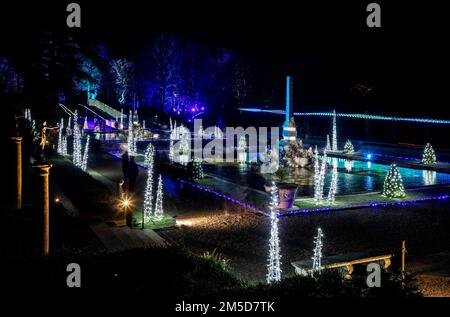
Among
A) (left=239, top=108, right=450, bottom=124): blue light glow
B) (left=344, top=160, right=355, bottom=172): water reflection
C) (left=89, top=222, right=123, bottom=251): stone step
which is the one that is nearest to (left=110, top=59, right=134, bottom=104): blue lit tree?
(left=239, top=108, right=450, bottom=124): blue light glow

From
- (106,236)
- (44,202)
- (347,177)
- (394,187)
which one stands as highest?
(44,202)

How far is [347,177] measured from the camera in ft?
66.7

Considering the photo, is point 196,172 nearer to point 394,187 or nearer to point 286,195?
point 286,195

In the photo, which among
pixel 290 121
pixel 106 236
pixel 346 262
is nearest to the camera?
pixel 346 262

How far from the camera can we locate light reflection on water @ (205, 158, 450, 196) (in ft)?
58.2

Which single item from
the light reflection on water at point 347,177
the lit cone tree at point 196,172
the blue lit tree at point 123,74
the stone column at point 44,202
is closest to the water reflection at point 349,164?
the light reflection on water at point 347,177

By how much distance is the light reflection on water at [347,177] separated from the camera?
17734 millimetres

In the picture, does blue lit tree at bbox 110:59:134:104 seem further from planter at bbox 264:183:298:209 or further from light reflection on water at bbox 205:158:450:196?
planter at bbox 264:183:298:209

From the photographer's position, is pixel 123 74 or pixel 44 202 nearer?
pixel 44 202

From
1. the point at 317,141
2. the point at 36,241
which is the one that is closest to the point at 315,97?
the point at 317,141

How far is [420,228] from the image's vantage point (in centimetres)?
1149

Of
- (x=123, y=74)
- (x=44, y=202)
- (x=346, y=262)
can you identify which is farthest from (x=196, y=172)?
(x=123, y=74)

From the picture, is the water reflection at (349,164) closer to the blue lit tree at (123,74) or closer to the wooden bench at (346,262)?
the wooden bench at (346,262)
